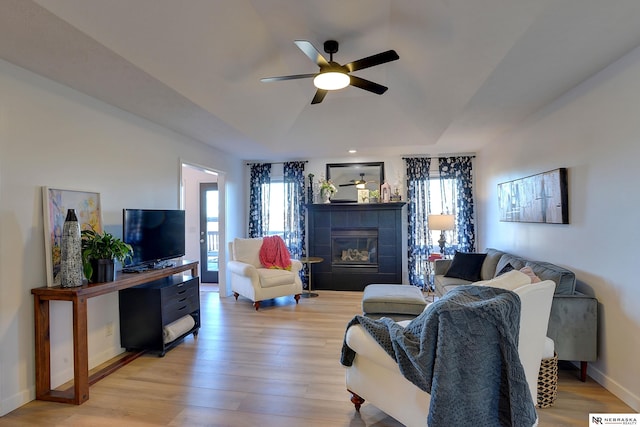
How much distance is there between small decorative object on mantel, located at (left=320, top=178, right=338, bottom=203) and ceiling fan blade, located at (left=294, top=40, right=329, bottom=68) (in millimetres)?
3374

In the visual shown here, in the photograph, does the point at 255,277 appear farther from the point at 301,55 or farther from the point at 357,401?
the point at 301,55

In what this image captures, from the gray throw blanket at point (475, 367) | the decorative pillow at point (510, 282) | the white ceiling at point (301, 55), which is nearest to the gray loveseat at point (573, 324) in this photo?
the decorative pillow at point (510, 282)

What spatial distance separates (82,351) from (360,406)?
2.10 meters

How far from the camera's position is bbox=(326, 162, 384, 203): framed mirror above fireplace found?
19.6ft

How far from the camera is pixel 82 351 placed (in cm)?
231

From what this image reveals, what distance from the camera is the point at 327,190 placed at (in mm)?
5918

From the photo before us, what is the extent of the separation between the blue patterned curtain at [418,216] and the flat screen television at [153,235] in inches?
156

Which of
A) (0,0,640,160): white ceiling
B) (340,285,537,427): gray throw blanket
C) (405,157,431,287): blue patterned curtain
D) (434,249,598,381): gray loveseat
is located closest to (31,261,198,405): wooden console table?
(0,0,640,160): white ceiling

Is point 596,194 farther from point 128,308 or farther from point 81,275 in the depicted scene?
point 128,308

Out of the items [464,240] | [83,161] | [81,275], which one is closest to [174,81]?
[83,161]

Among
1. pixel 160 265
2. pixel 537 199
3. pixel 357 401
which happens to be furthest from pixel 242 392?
pixel 537 199

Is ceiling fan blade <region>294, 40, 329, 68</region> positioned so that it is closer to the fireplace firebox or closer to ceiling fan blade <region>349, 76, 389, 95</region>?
ceiling fan blade <region>349, 76, 389, 95</region>

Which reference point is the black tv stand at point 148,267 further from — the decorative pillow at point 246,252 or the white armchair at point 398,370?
the white armchair at point 398,370

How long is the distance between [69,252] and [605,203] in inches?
165
